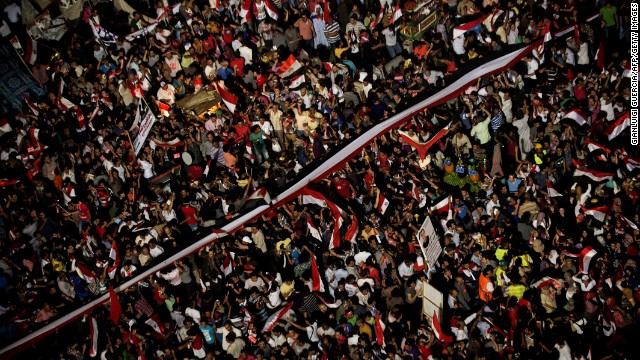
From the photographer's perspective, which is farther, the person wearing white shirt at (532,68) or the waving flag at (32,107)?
the waving flag at (32,107)

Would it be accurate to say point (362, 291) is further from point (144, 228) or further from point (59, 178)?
point (59, 178)

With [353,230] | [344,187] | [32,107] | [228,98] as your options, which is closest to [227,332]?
[353,230]

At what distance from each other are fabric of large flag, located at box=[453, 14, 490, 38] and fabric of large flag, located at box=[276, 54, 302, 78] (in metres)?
3.51

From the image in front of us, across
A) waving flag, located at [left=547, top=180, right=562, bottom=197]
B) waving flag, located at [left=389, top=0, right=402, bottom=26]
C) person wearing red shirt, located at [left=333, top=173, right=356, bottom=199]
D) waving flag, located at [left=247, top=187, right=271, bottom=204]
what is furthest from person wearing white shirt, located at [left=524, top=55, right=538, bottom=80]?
waving flag, located at [left=247, top=187, right=271, bottom=204]

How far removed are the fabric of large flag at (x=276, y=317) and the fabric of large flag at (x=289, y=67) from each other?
5895 millimetres

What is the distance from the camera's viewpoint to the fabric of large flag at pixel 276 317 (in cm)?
1362

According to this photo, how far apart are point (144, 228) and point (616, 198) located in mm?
9090

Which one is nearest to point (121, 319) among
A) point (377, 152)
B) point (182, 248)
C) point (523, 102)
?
point (182, 248)

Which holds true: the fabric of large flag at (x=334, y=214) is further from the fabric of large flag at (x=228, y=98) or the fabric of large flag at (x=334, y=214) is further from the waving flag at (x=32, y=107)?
the waving flag at (x=32, y=107)

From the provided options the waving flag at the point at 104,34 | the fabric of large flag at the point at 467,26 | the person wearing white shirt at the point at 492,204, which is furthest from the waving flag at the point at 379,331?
the waving flag at the point at 104,34

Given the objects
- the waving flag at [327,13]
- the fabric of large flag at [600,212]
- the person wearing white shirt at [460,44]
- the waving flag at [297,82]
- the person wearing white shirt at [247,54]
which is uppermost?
the waving flag at [327,13]

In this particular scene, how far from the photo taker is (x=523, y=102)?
1555 centimetres

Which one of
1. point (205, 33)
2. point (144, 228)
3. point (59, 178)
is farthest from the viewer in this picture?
point (205, 33)

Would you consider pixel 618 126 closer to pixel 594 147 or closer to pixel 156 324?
pixel 594 147
